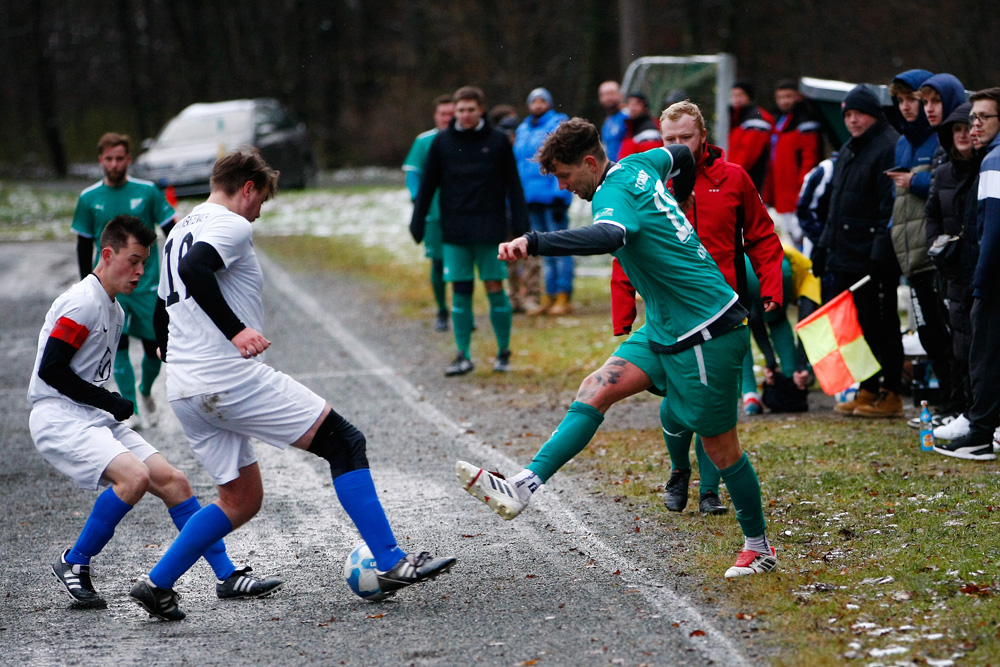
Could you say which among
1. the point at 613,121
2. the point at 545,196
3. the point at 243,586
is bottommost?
the point at 243,586

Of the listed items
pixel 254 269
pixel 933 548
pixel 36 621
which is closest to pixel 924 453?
pixel 933 548

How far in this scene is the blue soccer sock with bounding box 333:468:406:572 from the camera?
482 cm

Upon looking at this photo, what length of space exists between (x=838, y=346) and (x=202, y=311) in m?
4.62

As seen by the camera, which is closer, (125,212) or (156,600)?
(156,600)

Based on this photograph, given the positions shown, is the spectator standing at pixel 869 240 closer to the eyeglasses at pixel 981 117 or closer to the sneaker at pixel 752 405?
the sneaker at pixel 752 405

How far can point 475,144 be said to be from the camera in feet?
34.1

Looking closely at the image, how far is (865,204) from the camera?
7930 millimetres

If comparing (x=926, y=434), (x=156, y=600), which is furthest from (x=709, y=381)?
(x=926, y=434)

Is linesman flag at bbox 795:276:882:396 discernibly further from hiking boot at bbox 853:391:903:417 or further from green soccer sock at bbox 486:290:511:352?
green soccer sock at bbox 486:290:511:352

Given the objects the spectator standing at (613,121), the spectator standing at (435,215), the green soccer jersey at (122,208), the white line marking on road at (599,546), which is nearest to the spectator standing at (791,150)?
the spectator standing at (613,121)

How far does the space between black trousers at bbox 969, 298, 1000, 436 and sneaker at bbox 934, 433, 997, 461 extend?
3 cm

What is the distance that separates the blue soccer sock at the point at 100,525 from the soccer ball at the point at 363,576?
3.28 feet

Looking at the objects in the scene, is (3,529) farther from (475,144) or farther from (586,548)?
(475,144)

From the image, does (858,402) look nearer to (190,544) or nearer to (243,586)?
(243,586)
